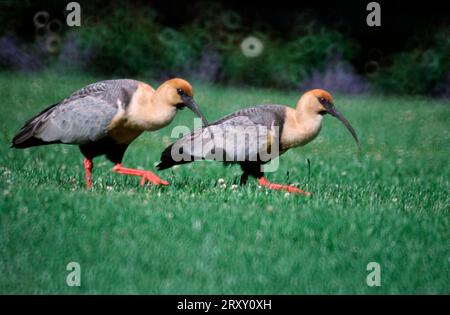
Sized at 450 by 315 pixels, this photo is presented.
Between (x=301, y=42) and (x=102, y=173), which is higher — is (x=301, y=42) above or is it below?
above

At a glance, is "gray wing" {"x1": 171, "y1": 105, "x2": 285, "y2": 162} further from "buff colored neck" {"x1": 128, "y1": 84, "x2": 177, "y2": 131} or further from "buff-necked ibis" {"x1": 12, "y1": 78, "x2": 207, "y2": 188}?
"buff colored neck" {"x1": 128, "y1": 84, "x2": 177, "y2": 131}

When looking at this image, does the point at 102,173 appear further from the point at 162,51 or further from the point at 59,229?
the point at 162,51

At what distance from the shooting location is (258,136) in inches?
269

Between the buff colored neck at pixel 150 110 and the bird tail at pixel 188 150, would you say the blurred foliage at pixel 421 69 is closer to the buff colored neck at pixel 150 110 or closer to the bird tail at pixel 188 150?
the bird tail at pixel 188 150

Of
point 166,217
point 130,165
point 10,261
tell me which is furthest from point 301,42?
point 10,261

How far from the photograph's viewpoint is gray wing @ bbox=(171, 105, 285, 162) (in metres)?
6.86

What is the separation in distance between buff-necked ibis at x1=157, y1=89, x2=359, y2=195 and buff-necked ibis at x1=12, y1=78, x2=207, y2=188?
27 cm

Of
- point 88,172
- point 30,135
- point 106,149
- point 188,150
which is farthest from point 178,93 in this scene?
point 30,135

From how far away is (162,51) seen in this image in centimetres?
1634

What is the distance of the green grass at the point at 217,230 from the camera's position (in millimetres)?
4887

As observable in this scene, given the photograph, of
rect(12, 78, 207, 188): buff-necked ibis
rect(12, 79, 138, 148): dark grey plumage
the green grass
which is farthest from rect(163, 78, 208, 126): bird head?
the green grass

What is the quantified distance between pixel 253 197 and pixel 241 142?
0.56m

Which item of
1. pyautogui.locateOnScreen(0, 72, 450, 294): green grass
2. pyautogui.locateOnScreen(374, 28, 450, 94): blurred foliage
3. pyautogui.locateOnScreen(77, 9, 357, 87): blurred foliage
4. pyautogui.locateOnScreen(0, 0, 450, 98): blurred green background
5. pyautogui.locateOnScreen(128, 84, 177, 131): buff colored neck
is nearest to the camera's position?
pyautogui.locateOnScreen(0, 72, 450, 294): green grass

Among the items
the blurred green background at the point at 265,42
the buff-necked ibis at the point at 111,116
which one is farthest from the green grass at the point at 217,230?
the blurred green background at the point at 265,42
